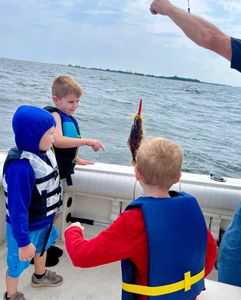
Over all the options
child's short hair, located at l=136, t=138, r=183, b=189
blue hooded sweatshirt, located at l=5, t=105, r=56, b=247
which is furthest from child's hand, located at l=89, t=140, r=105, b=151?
child's short hair, located at l=136, t=138, r=183, b=189

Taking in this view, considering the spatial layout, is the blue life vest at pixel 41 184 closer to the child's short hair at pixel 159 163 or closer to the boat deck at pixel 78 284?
the boat deck at pixel 78 284

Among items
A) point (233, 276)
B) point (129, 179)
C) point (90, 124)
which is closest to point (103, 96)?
point (90, 124)

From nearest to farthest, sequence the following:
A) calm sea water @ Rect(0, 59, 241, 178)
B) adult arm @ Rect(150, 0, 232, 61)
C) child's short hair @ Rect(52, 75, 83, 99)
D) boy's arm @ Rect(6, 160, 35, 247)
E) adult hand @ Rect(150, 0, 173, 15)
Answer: adult arm @ Rect(150, 0, 232, 61) < adult hand @ Rect(150, 0, 173, 15) < boy's arm @ Rect(6, 160, 35, 247) < child's short hair @ Rect(52, 75, 83, 99) < calm sea water @ Rect(0, 59, 241, 178)

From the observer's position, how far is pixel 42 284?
233 centimetres

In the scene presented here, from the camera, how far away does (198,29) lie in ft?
4.99

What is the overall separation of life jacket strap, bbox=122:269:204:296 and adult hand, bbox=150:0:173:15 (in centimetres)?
114

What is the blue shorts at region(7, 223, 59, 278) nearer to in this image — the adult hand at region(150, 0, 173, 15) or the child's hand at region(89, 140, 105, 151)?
the child's hand at region(89, 140, 105, 151)

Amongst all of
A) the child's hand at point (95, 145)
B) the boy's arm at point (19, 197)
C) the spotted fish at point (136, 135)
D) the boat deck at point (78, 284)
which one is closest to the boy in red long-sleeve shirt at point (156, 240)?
the boy's arm at point (19, 197)

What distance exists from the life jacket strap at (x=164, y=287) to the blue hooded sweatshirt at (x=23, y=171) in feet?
2.24

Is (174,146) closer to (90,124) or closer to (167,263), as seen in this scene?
(167,263)

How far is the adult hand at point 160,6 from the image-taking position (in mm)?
1605

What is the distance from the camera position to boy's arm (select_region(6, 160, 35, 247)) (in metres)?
1.76

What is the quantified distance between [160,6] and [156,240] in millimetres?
1046

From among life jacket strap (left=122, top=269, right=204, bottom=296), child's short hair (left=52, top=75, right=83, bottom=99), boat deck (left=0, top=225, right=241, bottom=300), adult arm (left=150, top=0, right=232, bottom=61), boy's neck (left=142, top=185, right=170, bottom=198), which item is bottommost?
boat deck (left=0, top=225, right=241, bottom=300)
